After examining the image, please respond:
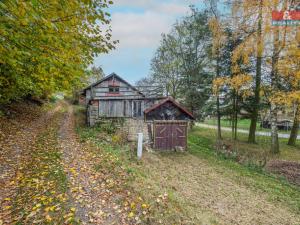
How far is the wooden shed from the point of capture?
11.3 metres

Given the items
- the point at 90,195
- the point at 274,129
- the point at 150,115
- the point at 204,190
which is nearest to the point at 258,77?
the point at 274,129

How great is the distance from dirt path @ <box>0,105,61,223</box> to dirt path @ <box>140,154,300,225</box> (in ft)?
12.3

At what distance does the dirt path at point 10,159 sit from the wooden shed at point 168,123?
625 centimetres

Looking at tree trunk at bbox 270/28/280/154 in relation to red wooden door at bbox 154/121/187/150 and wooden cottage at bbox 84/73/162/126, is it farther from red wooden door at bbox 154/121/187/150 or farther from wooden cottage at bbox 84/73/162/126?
wooden cottage at bbox 84/73/162/126

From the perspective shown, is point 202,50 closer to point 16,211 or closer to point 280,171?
point 280,171

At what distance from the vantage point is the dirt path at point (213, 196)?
5.28 meters

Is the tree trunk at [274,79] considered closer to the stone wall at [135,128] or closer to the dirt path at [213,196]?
the dirt path at [213,196]

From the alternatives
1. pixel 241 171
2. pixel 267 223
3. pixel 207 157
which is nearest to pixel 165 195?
pixel 267 223

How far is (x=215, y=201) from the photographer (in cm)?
613

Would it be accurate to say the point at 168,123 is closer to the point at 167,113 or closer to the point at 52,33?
the point at 167,113

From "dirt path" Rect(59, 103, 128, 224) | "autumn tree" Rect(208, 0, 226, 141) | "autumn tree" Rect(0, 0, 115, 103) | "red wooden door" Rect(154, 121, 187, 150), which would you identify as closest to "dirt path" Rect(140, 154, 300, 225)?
"dirt path" Rect(59, 103, 128, 224)

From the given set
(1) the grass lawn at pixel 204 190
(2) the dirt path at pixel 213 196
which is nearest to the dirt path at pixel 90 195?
(1) the grass lawn at pixel 204 190

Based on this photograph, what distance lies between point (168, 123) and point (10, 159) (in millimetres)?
7707

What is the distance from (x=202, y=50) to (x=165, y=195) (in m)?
17.6
